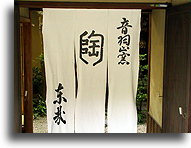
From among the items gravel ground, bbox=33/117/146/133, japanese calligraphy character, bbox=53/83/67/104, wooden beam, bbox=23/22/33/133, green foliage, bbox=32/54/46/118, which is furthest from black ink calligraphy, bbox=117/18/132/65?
green foliage, bbox=32/54/46/118

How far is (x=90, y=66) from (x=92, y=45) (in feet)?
0.97

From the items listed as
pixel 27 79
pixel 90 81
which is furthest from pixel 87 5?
pixel 27 79

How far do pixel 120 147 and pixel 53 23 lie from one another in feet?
9.15

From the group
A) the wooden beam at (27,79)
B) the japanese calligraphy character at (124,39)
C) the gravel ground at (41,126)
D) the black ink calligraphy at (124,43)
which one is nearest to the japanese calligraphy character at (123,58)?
the black ink calligraphy at (124,43)

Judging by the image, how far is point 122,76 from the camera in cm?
425

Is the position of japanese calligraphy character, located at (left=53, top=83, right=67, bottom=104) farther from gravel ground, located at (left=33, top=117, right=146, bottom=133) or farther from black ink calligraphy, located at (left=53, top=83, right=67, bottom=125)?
gravel ground, located at (left=33, top=117, right=146, bottom=133)

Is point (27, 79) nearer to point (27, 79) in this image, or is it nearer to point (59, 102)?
point (27, 79)

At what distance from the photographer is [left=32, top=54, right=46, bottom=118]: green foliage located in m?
7.67

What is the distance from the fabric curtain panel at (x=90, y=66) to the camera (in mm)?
4148

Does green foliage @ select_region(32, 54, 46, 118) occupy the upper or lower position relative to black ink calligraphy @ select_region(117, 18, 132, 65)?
lower

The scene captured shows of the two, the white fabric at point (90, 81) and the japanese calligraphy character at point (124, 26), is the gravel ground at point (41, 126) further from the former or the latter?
the japanese calligraphy character at point (124, 26)

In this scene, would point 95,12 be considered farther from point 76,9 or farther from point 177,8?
point 177,8

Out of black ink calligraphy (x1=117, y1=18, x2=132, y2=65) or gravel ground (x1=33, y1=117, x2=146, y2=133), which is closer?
black ink calligraphy (x1=117, y1=18, x2=132, y2=65)

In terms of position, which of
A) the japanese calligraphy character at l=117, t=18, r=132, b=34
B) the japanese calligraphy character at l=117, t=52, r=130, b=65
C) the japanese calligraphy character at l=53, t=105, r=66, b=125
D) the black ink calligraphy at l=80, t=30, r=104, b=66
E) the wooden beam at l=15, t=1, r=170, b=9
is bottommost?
the japanese calligraphy character at l=53, t=105, r=66, b=125
